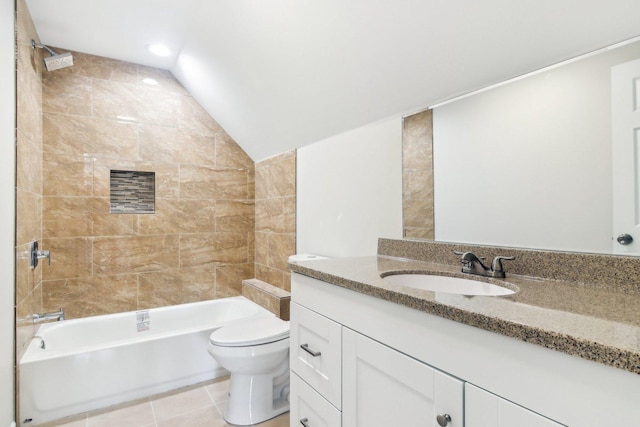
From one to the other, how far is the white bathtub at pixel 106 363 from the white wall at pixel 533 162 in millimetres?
1833

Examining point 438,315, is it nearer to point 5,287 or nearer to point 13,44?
point 5,287

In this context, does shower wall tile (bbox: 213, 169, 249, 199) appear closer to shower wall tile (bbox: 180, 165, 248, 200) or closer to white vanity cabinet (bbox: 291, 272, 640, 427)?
shower wall tile (bbox: 180, 165, 248, 200)

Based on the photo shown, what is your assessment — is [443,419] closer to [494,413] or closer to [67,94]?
[494,413]

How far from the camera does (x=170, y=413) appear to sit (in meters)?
2.05

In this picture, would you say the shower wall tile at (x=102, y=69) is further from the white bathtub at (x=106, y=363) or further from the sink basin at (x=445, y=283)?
the sink basin at (x=445, y=283)

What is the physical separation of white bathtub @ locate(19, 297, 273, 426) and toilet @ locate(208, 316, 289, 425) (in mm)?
515

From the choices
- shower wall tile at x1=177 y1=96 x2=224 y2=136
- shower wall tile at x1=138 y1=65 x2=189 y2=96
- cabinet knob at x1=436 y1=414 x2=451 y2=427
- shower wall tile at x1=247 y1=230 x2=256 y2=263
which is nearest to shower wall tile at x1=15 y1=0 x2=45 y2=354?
shower wall tile at x1=138 y1=65 x2=189 y2=96

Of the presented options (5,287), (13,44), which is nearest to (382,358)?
(5,287)

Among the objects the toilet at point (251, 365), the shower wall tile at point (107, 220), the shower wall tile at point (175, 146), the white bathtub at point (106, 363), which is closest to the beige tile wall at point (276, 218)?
the white bathtub at point (106, 363)

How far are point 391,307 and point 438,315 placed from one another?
0.54 feet

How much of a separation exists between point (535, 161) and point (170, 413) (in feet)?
7.72

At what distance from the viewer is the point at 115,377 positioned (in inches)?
84.4

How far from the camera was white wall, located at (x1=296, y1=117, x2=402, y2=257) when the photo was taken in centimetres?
182

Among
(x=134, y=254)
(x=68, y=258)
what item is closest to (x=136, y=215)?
(x=134, y=254)
